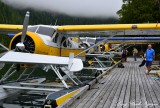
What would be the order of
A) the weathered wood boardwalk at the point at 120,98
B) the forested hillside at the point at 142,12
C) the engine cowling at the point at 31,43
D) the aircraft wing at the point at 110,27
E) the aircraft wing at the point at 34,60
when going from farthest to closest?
1. the forested hillside at the point at 142,12
2. the aircraft wing at the point at 110,27
3. the engine cowling at the point at 31,43
4. the aircraft wing at the point at 34,60
5. the weathered wood boardwalk at the point at 120,98

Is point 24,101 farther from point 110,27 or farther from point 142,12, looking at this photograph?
point 142,12

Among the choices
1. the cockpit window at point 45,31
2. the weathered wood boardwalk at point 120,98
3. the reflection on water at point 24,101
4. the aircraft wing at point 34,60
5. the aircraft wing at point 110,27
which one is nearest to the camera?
the weathered wood boardwalk at point 120,98

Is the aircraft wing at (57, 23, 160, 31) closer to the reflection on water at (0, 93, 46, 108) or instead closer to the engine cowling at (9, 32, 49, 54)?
the engine cowling at (9, 32, 49, 54)

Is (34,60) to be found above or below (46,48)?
below

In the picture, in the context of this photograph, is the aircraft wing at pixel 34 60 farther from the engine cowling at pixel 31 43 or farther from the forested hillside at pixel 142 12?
the forested hillside at pixel 142 12

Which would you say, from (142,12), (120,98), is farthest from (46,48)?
(142,12)

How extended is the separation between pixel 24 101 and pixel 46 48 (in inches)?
84.6

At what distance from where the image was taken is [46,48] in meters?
10.6

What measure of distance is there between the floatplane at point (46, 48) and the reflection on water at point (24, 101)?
1.37 ft

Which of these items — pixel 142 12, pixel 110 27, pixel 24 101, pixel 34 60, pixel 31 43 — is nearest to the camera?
pixel 34 60

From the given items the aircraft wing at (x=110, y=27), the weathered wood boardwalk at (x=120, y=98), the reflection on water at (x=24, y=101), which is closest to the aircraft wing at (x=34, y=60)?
the weathered wood boardwalk at (x=120, y=98)

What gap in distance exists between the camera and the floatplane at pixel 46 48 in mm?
7767

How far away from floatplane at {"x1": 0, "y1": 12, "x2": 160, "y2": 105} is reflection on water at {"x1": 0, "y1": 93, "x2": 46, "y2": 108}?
42 cm

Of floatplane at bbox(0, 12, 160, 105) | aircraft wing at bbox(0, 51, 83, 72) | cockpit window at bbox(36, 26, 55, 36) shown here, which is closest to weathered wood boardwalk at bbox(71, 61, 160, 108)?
floatplane at bbox(0, 12, 160, 105)
